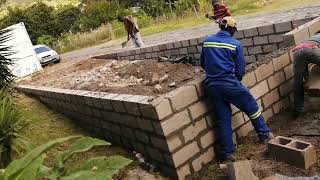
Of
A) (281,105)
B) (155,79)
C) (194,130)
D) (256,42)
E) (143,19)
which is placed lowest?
(143,19)

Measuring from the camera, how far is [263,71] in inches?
→ 244

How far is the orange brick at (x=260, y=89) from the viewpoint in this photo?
6.08 meters

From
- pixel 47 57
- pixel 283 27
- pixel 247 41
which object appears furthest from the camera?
pixel 47 57

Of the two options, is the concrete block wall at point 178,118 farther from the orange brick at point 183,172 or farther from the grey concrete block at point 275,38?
the grey concrete block at point 275,38

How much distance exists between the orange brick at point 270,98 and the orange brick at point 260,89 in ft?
0.27

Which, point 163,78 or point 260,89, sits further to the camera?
point 163,78

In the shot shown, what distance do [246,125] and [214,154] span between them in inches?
27.8

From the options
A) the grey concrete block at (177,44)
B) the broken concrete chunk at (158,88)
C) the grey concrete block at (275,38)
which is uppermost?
the grey concrete block at (275,38)

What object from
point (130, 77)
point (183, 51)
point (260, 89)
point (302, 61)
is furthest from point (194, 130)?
point (183, 51)

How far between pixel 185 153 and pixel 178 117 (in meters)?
0.44

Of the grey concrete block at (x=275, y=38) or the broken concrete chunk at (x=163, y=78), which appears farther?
the broken concrete chunk at (x=163, y=78)

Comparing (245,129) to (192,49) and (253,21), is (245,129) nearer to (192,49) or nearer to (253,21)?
(192,49)

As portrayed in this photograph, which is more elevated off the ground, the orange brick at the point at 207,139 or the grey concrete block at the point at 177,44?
the grey concrete block at the point at 177,44

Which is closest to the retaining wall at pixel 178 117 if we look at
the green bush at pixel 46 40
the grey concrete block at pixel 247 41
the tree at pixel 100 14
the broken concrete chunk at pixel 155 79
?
the grey concrete block at pixel 247 41
